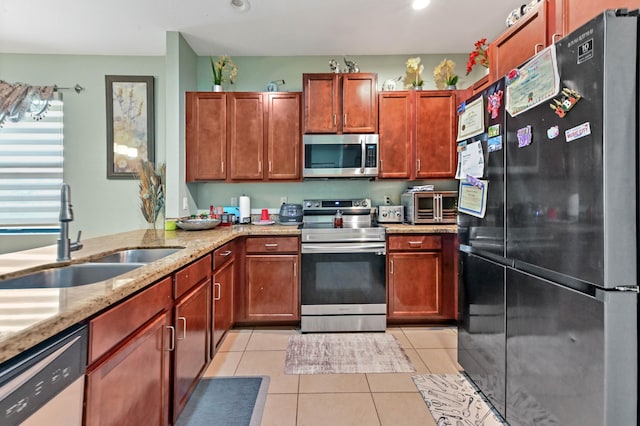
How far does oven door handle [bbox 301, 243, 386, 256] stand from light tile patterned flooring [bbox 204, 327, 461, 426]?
2.53ft

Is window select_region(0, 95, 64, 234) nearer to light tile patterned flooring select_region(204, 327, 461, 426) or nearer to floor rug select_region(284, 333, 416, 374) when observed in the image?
light tile patterned flooring select_region(204, 327, 461, 426)

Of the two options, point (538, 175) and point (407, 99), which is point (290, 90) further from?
point (538, 175)

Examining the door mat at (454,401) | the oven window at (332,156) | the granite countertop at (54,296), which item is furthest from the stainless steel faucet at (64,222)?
the door mat at (454,401)

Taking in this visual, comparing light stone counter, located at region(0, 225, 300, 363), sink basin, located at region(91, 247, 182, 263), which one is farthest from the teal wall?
light stone counter, located at region(0, 225, 300, 363)

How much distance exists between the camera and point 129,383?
43.1 inches

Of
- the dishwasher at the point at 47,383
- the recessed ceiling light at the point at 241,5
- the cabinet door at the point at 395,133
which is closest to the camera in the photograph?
the dishwasher at the point at 47,383

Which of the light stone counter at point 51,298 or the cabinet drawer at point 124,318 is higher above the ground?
the light stone counter at point 51,298

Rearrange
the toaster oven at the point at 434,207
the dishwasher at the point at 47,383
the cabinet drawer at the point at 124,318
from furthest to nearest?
the toaster oven at the point at 434,207, the cabinet drawer at the point at 124,318, the dishwasher at the point at 47,383

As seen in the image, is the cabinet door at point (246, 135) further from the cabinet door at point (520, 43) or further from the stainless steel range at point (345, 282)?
the cabinet door at point (520, 43)

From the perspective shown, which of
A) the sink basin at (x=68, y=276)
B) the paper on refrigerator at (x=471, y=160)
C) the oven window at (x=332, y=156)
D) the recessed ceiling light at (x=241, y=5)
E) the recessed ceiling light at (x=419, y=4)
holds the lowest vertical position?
the sink basin at (x=68, y=276)

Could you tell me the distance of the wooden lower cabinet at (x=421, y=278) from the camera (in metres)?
2.80

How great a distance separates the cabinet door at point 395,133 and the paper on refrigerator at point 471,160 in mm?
1088

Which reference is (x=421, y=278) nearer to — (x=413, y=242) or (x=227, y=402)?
(x=413, y=242)

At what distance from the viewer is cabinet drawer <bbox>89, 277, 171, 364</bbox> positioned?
914 mm
